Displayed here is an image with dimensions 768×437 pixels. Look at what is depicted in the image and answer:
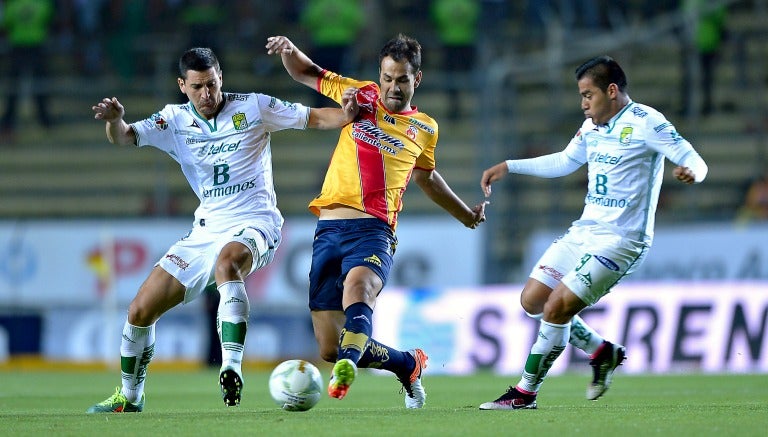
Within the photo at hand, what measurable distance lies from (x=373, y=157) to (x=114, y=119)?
156cm

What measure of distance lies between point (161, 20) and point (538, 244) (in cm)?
725

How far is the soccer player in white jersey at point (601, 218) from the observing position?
26.4 feet

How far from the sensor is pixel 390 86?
26.3 feet

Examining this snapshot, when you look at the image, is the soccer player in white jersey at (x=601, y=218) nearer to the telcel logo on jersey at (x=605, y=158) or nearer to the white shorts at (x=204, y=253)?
the telcel logo on jersey at (x=605, y=158)

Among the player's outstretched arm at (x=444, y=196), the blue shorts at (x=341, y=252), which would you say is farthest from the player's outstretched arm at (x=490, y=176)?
the blue shorts at (x=341, y=252)

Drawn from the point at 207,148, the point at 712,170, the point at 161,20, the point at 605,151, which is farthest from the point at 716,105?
the point at 207,148

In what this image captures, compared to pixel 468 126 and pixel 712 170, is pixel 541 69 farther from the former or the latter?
pixel 712 170

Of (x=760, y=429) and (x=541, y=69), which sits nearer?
(x=760, y=429)

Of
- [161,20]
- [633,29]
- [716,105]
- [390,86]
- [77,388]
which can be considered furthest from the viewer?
[161,20]

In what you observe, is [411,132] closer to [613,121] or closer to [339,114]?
[339,114]

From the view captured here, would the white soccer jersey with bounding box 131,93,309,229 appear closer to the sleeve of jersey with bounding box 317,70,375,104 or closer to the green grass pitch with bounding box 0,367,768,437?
the sleeve of jersey with bounding box 317,70,375,104

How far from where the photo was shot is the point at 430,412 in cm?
760

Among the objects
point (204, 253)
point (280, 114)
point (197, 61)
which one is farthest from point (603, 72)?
point (204, 253)

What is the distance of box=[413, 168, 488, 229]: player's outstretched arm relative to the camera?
852 centimetres
